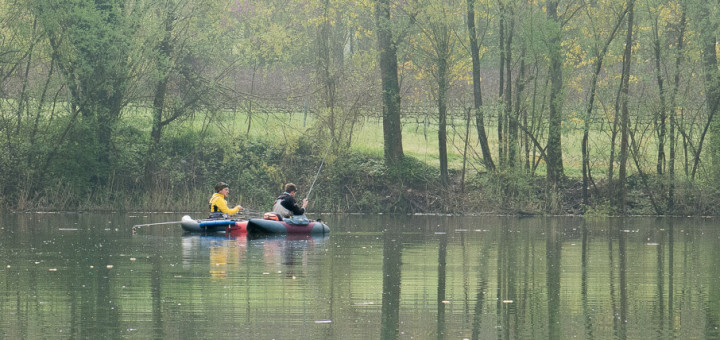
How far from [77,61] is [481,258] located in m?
20.8

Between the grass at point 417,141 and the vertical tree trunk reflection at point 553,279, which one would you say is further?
the grass at point 417,141

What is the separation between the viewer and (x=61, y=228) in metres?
28.2

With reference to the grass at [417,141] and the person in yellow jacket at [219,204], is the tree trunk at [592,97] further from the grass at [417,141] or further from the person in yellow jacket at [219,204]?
the person in yellow jacket at [219,204]

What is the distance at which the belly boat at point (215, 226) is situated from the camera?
26.8 meters

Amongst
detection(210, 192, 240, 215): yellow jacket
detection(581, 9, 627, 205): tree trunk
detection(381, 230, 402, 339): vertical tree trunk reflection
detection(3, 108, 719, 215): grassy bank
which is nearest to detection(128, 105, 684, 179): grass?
detection(3, 108, 719, 215): grassy bank

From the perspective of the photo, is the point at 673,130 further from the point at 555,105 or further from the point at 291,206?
the point at 291,206

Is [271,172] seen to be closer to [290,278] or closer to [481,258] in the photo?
[481,258]

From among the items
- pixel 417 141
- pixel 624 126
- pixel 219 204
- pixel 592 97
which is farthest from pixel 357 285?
pixel 417 141

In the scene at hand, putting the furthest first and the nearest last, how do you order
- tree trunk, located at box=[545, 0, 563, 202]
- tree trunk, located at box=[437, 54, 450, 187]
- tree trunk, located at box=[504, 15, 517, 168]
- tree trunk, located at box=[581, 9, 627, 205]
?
tree trunk, located at box=[437, 54, 450, 187] → tree trunk, located at box=[504, 15, 517, 168] → tree trunk, located at box=[545, 0, 563, 202] → tree trunk, located at box=[581, 9, 627, 205]

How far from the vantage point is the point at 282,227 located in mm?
26688

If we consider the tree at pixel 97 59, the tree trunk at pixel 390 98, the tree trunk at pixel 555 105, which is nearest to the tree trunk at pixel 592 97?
the tree trunk at pixel 555 105

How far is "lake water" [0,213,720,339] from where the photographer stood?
39.1ft

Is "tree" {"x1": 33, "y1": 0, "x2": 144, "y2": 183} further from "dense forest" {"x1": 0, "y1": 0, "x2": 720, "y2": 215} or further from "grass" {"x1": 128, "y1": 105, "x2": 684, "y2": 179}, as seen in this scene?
"grass" {"x1": 128, "y1": 105, "x2": 684, "y2": 179}

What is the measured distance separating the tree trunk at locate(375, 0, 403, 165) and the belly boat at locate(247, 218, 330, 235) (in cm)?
1443
